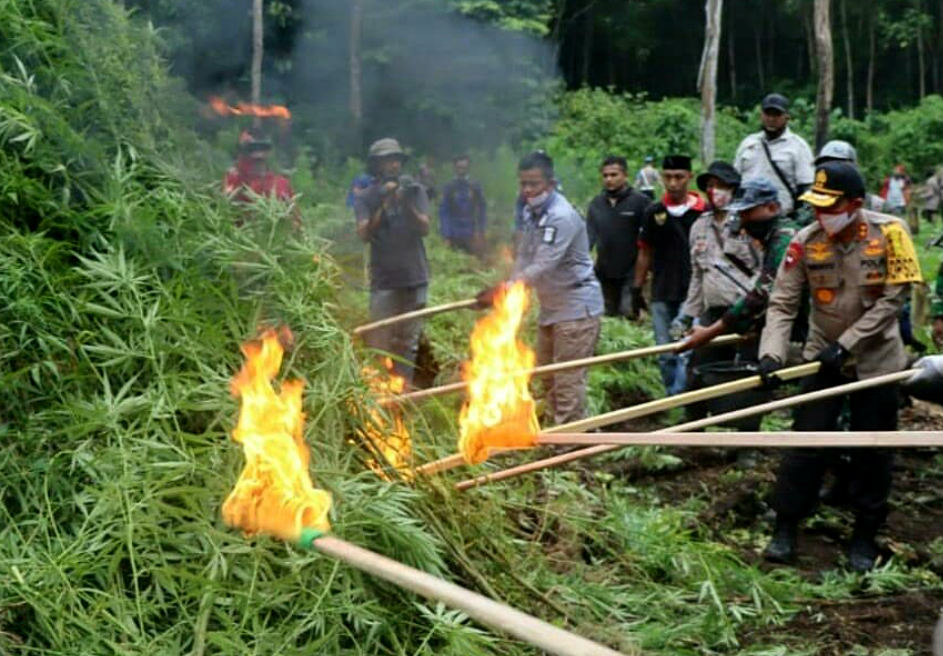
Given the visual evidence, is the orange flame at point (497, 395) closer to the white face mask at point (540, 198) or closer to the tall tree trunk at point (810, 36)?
the white face mask at point (540, 198)

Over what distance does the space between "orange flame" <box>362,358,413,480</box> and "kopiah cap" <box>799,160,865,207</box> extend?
7.29 ft

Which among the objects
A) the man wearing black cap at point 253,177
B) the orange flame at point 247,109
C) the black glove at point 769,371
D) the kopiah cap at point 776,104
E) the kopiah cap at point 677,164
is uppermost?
the orange flame at point 247,109

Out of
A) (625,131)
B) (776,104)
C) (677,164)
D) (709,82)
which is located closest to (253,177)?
(677,164)

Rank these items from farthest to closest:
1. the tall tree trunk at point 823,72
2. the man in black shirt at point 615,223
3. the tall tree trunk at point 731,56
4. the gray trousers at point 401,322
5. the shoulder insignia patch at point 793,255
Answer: the tall tree trunk at point 731,56 → the tall tree trunk at point 823,72 → the man in black shirt at point 615,223 → the gray trousers at point 401,322 → the shoulder insignia patch at point 793,255

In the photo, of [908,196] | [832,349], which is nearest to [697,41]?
[908,196]

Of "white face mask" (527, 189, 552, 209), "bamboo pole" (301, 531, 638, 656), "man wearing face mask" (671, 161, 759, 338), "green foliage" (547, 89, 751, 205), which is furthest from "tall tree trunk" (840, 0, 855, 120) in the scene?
"bamboo pole" (301, 531, 638, 656)

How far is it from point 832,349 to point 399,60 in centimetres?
443

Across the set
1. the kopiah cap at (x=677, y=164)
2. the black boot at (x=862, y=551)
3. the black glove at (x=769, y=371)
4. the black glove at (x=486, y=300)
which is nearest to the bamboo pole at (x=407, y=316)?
the black glove at (x=486, y=300)

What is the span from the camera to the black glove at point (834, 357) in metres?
5.73

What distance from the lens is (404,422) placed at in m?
4.86

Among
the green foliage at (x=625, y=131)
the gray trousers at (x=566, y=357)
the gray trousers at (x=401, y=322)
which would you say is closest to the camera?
the gray trousers at (x=566, y=357)

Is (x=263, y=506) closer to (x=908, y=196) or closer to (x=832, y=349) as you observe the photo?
(x=832, y=349)

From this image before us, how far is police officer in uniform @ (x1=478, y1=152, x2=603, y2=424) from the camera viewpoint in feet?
24.6

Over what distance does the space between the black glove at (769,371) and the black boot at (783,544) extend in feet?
2.32
